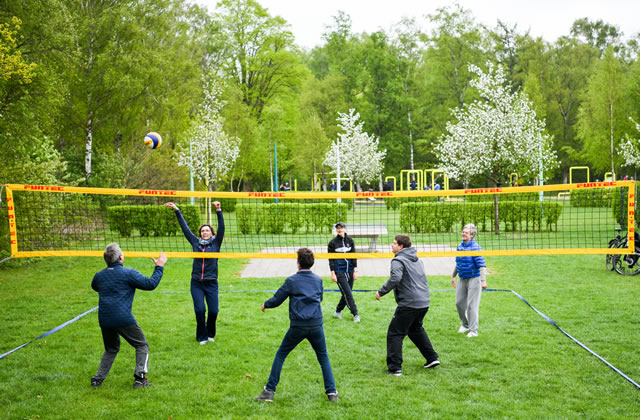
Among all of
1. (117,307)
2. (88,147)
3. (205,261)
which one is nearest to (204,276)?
(205,261)

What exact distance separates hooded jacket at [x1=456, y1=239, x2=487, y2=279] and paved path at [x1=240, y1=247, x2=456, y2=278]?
5.46 meters

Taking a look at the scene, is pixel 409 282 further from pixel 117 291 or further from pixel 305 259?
pixel 117 291

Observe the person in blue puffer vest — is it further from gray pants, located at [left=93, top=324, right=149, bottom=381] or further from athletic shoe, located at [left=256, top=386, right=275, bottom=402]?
gray pants, located at [left=93, top=324, right=149, bottom=381]

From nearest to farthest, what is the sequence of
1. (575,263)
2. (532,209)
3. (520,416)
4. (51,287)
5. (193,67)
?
(520,416) → (51,287) → (575,263) → (532,209) → (193,67)

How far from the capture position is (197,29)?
45.3m

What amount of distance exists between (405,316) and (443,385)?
3.08 ft

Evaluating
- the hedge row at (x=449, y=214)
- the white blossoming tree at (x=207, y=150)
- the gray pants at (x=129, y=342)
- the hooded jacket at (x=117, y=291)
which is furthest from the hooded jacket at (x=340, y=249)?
the white blossoming tree at (x=207, y=150)

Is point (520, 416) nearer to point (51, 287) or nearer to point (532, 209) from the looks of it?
point (51, 287)

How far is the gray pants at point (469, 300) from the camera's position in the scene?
830 centimetres

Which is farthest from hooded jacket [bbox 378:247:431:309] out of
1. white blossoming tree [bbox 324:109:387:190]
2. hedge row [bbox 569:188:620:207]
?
white blossoming tree [bbox 324:109:387:190]

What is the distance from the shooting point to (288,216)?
854 inches

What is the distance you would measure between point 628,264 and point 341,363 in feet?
32.8

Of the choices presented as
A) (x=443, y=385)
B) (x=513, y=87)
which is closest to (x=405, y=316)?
(x=443, y=385)

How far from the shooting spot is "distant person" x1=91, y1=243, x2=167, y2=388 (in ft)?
20.5
